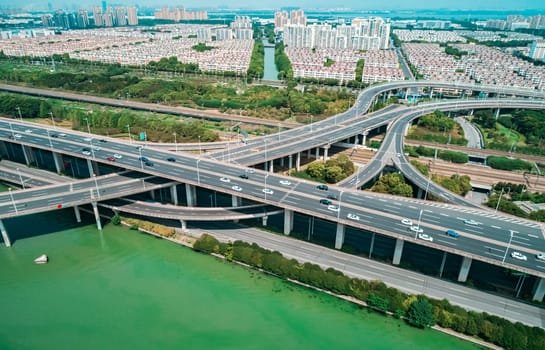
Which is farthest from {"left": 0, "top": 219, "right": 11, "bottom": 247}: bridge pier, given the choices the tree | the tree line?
the tree

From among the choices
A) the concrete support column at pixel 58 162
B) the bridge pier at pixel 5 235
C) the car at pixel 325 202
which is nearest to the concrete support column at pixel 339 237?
the car at pixel 325 202

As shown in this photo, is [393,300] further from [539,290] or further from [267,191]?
[267,191]

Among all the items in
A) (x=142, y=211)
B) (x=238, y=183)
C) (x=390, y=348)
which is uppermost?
(x=238, y=183)

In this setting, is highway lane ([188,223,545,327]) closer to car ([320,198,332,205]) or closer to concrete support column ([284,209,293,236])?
concrete support column ([284,209,293,236])

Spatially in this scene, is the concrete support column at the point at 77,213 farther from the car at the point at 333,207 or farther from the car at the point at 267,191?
the car at the point at 333,207

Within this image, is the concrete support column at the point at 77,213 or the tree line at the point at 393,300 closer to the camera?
the tree line at the point at 393,300

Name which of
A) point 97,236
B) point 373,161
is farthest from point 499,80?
point 97,236

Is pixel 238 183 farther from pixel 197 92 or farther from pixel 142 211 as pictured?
pixel 197 92
